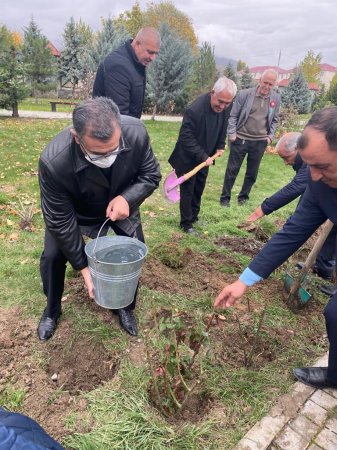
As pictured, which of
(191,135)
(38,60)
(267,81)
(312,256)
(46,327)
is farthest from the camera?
(38,60)

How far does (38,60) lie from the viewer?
83.8ft

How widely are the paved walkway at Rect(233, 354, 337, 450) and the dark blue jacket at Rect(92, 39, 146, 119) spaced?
304 cm

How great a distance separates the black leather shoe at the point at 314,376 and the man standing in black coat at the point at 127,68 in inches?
115

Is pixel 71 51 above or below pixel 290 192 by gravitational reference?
below

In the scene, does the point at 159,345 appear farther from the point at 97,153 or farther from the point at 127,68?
the point at 127,68

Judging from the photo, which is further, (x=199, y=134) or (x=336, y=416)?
(x=199, y=134)

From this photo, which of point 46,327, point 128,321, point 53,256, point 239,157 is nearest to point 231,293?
point 128,321

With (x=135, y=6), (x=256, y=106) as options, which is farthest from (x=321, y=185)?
(x=135, y=6)

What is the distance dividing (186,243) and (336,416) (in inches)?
95.2

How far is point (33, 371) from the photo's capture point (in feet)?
7.98

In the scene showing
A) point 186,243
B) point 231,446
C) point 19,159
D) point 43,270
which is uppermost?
point 43,270

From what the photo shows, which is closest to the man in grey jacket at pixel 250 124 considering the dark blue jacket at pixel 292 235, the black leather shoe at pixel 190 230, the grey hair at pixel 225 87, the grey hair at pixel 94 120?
the black leather shoe at pixel 190 230

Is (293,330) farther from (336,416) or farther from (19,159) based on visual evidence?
(19,159)

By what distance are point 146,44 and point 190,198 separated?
1.82 m
